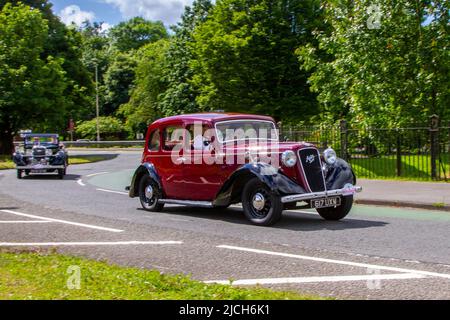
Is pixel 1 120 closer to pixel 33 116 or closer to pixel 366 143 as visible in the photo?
pixel 33 116

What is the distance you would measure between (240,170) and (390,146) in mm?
9776

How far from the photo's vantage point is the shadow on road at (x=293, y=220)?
30.1 feet

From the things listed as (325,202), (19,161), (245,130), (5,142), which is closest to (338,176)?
(325,202)

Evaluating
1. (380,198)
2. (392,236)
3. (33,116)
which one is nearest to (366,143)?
(380,198)

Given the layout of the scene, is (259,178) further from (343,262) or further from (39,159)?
(39,159)

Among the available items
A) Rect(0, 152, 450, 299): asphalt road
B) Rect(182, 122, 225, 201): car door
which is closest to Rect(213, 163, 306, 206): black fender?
Rect(182, 122, 225, 201): car door

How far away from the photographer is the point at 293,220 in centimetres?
1002

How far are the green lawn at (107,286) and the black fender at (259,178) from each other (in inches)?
137

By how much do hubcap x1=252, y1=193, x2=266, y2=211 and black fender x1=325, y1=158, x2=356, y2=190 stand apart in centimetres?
117

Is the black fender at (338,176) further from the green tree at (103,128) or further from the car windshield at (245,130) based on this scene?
the green tree at (103,128)

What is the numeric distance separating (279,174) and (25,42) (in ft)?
112

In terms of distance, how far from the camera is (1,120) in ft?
126
